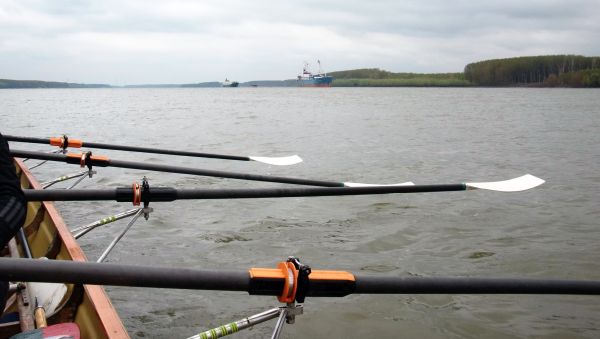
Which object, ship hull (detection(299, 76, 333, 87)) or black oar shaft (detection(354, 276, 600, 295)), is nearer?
black oar shaft (detection(354, 276, 600, 295))

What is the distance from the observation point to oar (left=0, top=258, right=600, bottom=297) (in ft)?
7.33

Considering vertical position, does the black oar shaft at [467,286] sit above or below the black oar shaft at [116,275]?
below

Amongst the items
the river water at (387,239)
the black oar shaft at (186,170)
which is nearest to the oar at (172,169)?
the black oar shaft at (186,170)

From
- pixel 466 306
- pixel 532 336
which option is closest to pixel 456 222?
pixel 466 306

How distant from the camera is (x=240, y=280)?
239 centimetres

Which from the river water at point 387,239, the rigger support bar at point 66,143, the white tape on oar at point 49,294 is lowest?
the river water at point 387,239

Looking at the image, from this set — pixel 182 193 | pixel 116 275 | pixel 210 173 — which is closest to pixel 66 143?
pixel 210 173

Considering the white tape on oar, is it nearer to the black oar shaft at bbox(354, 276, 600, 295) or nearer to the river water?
the river water

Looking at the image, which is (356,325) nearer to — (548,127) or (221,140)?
(221,140)

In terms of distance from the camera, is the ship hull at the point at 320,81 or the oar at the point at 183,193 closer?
the oar at the point at 183,193

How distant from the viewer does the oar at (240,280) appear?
223 centimetres

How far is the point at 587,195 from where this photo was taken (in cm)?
1005

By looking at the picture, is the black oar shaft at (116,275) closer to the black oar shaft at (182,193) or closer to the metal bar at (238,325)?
the metal bar at (238,325)

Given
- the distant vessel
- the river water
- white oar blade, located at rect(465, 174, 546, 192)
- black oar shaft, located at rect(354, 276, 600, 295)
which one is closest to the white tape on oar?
→ the river water
